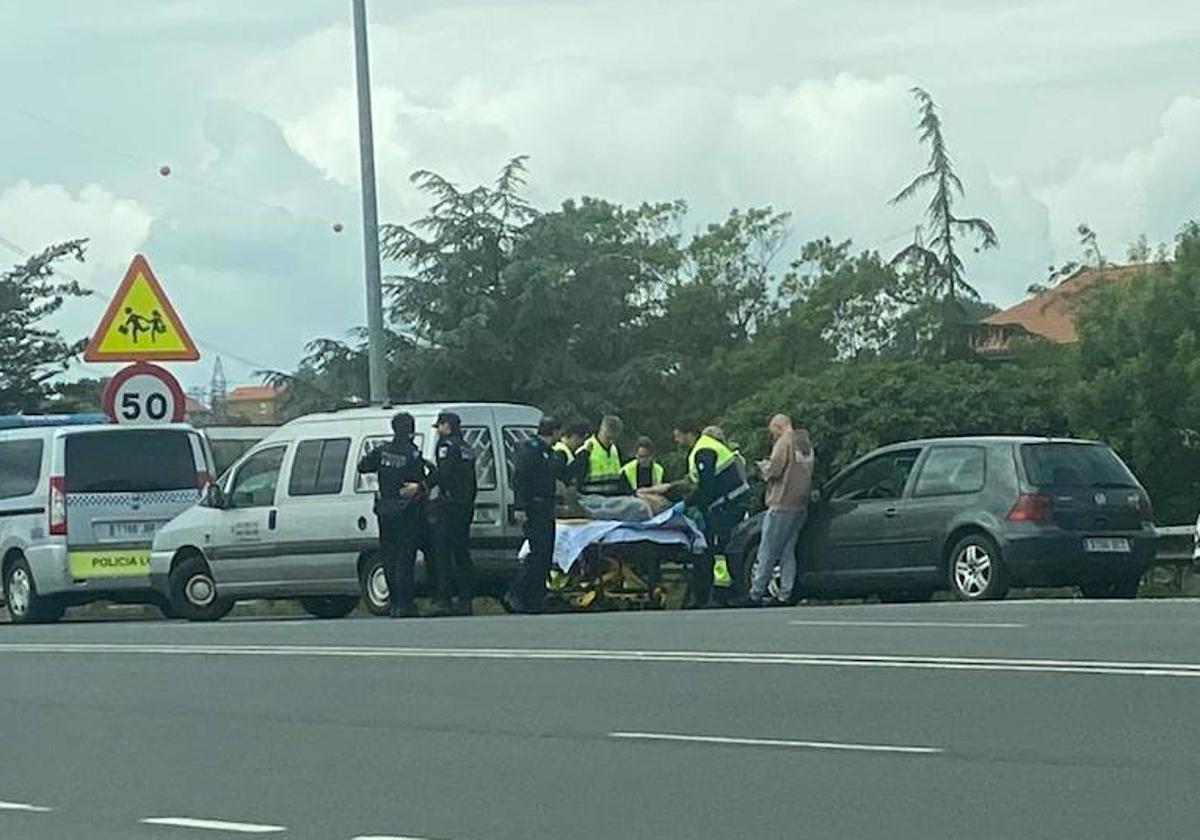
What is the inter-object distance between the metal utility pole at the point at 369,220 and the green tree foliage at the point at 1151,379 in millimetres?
30030

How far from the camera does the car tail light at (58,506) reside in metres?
25.6

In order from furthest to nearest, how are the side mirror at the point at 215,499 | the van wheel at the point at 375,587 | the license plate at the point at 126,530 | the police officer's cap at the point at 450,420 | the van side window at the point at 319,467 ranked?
the license plate at the point at 126,530 < the side mirror at the point at 215,499 < the van side window at the point at 319,467 < the van wheel at the point at 375,587 < the police officer's cap at the point at 450,420

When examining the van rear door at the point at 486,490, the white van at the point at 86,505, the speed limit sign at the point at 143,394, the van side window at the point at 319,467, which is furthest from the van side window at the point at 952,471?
the white van at the point at 86,505

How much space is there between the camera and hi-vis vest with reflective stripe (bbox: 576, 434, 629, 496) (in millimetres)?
24281

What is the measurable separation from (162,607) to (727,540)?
582cm

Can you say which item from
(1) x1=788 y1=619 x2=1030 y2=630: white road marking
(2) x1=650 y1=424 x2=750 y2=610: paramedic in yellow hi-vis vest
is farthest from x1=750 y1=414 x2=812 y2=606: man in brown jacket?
(1) x1=788 y1=619 x2=1030 y2=630: white road marking

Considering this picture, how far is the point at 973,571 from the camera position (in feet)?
74.7

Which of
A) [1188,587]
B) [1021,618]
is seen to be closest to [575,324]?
[1188,587]

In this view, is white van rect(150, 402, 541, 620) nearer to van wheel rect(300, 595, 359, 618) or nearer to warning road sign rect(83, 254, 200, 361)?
van wheel rect(300, 595, 359, 618)

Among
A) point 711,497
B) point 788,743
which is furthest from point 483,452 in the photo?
point 788,743

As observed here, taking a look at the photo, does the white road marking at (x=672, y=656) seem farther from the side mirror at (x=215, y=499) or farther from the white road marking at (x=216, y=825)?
the white road marking at (x=216, y=825)

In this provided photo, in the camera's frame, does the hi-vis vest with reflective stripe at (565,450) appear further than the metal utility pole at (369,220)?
No

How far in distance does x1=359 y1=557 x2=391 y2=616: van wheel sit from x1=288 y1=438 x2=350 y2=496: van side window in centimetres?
77

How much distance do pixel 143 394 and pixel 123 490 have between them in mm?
2329
